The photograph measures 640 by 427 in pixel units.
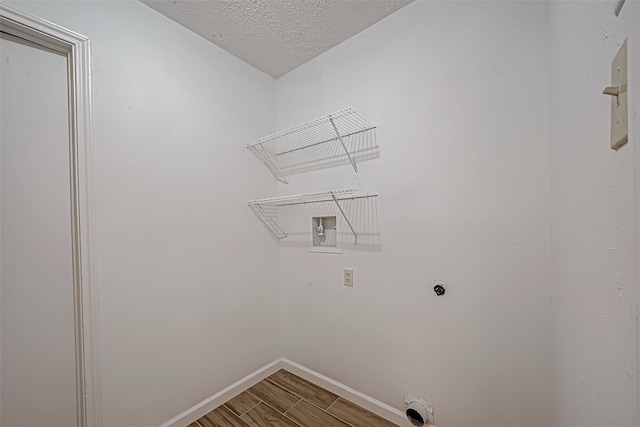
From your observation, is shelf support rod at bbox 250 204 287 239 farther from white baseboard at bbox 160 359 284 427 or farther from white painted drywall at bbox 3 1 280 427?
white baseboard at bbox 160 359 284 427

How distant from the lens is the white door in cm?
104

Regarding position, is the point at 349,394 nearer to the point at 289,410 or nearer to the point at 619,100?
the point at 289,410

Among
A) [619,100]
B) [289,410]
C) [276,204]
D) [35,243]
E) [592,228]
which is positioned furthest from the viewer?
[276,204]

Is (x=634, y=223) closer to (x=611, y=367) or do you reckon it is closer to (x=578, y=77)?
(x=611, y=367)

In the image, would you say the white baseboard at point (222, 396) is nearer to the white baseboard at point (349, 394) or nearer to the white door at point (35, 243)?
the white baseboard at point (349, 394)

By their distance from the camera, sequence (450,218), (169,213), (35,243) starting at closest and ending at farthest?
1. (35,243)
2. (450,218)
3. (169,213)

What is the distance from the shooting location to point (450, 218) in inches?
49.5

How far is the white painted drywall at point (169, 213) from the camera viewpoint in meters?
1.22

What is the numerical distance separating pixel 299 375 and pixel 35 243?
5.38ft

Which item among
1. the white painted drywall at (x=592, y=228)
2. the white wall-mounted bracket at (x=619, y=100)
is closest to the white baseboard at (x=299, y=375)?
the white painted drywall at (x=592, y=228)

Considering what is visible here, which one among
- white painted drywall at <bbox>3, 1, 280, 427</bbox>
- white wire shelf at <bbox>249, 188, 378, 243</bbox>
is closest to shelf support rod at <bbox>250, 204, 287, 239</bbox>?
white wire shelf at <bbox>249, 188, 378, 243</bbox>

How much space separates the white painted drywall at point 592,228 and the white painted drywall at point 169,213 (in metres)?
1.60

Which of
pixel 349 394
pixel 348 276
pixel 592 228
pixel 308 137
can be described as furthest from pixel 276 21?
pixel 349 394

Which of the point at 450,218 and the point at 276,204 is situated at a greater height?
the point at 276,204
